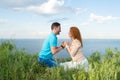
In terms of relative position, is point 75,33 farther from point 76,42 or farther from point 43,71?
point 43,71

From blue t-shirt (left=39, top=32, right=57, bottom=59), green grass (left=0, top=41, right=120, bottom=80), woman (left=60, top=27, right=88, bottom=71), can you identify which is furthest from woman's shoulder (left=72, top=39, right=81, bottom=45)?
green grass (left=0, top=41, right=120, bottom=80)

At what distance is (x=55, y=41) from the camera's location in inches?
449

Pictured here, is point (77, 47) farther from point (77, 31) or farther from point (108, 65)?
point (108, 65)

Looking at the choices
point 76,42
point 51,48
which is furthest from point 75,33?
point 51,48

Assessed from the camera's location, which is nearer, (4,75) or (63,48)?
(4,75)

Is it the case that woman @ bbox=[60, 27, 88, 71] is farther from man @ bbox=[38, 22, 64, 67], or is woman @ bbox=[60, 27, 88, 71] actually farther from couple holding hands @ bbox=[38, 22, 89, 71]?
man @ bbox=[38, 22, 64, 67]

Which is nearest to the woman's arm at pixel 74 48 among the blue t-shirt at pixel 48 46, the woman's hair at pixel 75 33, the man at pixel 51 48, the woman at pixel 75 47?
the woman at pixel 75 47

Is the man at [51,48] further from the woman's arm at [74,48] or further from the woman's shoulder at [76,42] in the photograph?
the woman's shoulder at [76,42]

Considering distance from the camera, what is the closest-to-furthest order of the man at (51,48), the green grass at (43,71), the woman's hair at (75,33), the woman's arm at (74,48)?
the green grass at (43,71)
the woman's hair at (75,33)
the woman's arm at (74,48)
the man at (51,48)

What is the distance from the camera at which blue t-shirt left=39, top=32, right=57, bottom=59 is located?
1137 centimetres

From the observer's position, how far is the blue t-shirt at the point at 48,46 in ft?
37.3

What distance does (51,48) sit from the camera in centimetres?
1136

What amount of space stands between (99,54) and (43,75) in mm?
3035

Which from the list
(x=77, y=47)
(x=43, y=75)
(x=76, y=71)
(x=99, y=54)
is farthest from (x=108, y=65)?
(x=99, y=54)
